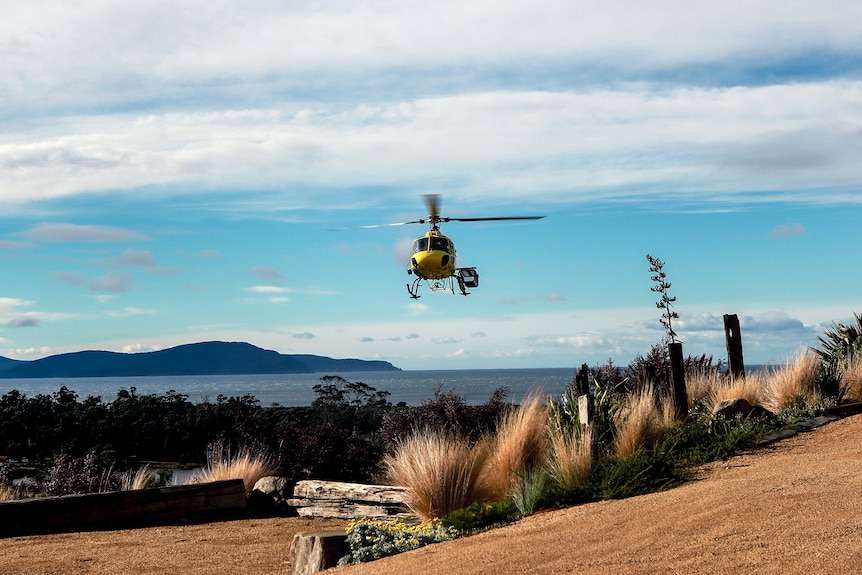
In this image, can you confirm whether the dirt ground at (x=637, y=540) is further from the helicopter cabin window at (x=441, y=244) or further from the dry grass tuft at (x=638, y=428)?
the helicopter cabin window at (x=441, y=244)

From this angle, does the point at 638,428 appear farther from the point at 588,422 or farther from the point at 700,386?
the point at 700,386

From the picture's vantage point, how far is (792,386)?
1711 centimetres

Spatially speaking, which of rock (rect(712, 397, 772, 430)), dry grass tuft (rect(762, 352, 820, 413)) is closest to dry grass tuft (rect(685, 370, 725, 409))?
dry grass tuft (rect(762, 352, 820, 413))

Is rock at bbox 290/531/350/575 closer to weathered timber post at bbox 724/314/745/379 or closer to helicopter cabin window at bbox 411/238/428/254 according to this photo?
weathered timber post at bbox 724/314/745/379

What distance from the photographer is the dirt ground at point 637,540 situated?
274 inches

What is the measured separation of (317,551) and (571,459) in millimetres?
3719

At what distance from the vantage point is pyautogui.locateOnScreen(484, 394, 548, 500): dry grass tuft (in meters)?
11.7

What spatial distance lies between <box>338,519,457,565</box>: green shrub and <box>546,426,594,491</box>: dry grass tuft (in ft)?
6.15

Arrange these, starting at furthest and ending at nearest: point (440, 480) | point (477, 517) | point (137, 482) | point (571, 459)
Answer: point (137, 482) < point (571, 459) < point (440, 480) < point (477, 517)

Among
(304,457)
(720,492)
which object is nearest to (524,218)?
(304,457)

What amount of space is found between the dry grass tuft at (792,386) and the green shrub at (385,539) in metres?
9.69

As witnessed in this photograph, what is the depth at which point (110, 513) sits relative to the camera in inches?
496

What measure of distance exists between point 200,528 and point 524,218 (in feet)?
54.5

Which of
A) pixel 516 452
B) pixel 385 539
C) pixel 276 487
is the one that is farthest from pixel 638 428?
pixel 276 487
